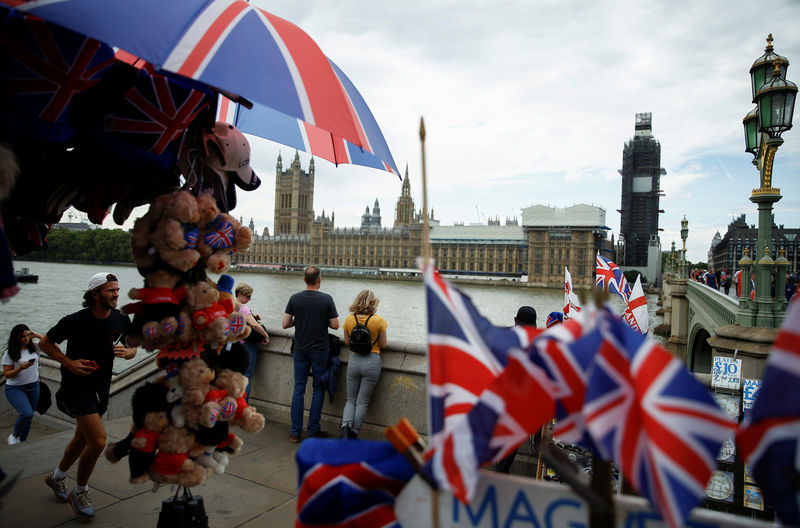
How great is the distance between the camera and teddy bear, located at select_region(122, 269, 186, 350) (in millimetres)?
2213

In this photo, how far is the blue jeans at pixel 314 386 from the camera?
440cm

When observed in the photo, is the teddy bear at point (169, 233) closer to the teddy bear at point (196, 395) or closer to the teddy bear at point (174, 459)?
the teddy bear at point (196, 395)

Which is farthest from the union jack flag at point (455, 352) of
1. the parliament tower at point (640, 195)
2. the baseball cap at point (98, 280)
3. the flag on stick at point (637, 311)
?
the parliament tower at point (640, 195)

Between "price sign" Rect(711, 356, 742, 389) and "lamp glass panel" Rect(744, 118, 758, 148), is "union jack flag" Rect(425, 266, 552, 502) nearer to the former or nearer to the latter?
"price sign" Rect(711, 356, 742, 389)

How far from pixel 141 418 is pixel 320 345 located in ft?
7.02

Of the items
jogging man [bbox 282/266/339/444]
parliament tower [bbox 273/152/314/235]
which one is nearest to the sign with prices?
jogging man [bbox 282/266/339/444]

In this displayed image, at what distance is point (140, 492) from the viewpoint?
3.24 m

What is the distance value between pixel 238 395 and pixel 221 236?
0.73 metres

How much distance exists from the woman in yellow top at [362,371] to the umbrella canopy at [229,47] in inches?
81.9

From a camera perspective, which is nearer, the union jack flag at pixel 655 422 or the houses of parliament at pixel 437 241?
the union jack flag at pixel 655 422

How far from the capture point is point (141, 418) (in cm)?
230

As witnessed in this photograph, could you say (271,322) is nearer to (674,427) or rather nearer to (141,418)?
(141,418)

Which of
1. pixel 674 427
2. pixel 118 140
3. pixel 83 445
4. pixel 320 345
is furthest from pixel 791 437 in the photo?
pixel 320 345

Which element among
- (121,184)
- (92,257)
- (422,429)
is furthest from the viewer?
(92,257)
